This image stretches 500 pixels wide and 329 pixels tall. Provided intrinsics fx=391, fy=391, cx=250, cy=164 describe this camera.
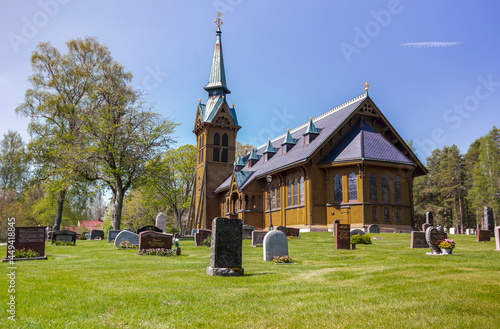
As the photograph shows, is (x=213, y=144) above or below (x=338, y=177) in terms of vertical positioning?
above

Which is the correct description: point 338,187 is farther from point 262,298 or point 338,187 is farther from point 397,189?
point 262,298

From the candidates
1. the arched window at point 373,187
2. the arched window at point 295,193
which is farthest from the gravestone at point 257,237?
the arched window at point 295,193

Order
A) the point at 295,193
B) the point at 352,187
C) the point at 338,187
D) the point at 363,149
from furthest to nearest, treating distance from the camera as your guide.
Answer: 1. the point at 295,193
2. the point at 338,187
3. the point at 352,187
4. the point at 363,149

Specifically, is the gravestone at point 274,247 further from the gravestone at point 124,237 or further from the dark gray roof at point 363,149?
the dark gray roof at point 363,149

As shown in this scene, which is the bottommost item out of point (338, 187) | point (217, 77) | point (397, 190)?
point (397, 190)

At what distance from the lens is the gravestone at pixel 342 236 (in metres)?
18.3

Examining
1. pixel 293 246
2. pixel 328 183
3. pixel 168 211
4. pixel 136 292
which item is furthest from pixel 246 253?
pixel 168 211

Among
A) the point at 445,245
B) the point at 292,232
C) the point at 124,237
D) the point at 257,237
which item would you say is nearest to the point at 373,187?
the point at 292,232

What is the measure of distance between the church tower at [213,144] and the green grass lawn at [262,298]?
1519 inches

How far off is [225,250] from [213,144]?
136 feet

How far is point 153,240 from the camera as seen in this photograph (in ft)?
55.3

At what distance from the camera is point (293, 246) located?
1973 cm

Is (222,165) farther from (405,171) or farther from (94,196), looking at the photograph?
(405,171)

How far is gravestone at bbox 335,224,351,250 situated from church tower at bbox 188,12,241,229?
31.8 m
